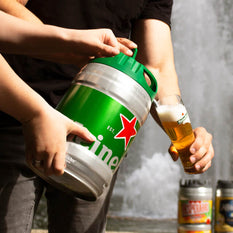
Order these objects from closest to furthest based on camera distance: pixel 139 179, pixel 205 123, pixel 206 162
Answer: pixel 206 162 < pixel 139 179 < pixel 205 123

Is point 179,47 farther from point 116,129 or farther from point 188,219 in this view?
point 116,129

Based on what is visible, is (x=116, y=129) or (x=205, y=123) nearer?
(x=116, y=129)

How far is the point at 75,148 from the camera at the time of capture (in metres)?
0.67

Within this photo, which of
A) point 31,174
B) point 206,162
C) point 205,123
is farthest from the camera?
point 205,123

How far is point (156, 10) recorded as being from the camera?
1.07m

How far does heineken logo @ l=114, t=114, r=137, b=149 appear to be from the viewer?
0.71 meters

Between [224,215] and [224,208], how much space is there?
28 millimetres

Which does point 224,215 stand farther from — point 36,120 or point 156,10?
point 36,120

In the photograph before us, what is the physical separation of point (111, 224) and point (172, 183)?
1.47 meters

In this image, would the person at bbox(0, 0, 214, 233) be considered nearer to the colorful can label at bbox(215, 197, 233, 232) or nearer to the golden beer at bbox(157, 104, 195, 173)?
the golden beer at bbox(157, 104, 195, 173)

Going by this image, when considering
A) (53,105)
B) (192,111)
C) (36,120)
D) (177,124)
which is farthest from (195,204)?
(192,111)

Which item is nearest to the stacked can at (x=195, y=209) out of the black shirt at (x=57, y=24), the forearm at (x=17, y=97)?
the black shirt at (x=57, y=24)

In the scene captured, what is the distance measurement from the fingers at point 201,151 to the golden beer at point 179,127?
0.01 metres

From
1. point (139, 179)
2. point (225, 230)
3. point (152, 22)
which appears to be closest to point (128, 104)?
point (152, 22)
